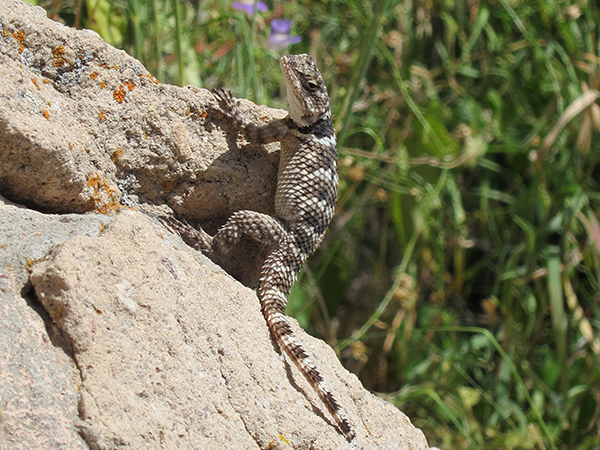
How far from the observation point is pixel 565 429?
16.4 ft

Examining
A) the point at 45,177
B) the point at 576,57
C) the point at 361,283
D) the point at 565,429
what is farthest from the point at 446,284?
the point at 45,177

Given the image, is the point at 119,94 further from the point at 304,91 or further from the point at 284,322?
the point at 284,322

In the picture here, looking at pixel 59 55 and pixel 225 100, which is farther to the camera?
pixel 225 100

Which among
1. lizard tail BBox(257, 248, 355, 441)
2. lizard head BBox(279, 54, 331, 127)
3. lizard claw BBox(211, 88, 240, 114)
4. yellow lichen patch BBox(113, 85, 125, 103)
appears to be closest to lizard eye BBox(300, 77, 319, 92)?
lizard head BBox(279, 54, 331, 127)

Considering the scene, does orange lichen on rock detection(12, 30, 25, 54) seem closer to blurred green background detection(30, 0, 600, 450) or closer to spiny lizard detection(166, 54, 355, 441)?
spiny lizard detection(166, 54, 355, 441)

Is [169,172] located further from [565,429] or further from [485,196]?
[565,429]

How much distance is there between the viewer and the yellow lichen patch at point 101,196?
8.54ft

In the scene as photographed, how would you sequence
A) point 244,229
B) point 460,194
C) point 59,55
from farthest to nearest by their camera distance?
point 460,194 < point 244,229 < point 59,55

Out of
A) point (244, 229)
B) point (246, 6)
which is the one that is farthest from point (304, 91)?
point (246, 6)

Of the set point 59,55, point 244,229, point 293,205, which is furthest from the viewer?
point 293,205

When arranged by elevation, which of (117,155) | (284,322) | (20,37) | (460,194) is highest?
(20,37)

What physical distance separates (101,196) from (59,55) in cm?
60

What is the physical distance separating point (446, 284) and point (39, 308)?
4.50 meters

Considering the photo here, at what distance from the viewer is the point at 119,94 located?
2.77 m
